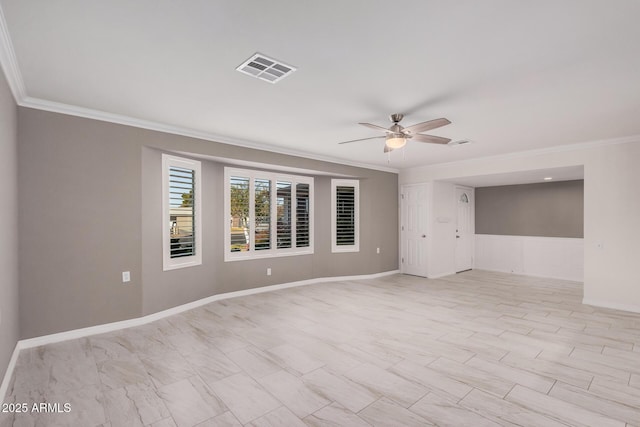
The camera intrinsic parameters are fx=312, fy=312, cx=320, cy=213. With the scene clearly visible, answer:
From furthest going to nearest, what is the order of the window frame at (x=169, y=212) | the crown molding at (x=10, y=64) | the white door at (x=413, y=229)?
the white door at (x=413, y=229), the window frame at (x=169, y=212), the crown molding at (x=10, y=64)

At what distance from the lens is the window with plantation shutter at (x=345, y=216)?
680 centimetres

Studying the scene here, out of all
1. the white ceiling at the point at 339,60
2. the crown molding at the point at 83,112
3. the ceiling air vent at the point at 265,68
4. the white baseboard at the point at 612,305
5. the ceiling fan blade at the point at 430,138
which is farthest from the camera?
the white baseboard at the point at 612,305

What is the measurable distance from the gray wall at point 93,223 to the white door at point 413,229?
4358mm

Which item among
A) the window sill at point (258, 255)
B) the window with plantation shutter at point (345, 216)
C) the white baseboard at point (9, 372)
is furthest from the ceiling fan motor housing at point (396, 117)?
the white baseboard at point (9, 372)

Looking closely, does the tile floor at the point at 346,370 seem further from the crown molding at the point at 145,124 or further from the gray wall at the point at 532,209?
the gray wall at the point at 532,209

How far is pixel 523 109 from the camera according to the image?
3488mm

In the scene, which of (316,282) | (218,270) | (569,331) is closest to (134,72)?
(218,270)

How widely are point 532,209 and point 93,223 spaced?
8716mm

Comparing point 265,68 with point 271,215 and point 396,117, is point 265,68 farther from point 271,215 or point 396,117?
point 271,215

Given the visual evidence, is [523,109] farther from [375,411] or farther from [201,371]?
[201,371]

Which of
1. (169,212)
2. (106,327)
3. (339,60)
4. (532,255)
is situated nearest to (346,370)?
(339,60)

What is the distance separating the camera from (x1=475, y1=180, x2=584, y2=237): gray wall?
699 cm

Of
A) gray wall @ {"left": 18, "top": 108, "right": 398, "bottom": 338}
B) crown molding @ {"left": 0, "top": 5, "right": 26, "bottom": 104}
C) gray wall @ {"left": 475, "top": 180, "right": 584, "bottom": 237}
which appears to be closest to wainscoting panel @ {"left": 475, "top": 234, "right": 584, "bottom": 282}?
gray wall @ {"left": 475, "top": 180, "right": 584, "bottom": 237}

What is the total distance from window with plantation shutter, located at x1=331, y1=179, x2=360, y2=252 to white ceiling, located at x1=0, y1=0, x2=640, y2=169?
2799mm
